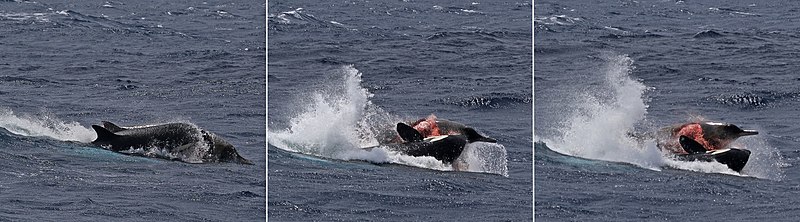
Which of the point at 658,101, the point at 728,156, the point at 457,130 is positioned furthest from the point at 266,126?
the point at 728,156

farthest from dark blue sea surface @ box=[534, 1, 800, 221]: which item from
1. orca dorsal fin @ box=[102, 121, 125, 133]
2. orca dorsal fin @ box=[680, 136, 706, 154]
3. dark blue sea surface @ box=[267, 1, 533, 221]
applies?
orca dorsal fin @ box=[102, 121, 125, 133]

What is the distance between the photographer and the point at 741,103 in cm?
1631

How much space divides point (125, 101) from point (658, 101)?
585 cm

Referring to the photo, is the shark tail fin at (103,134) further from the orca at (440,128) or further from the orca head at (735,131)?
the orca head at (735,131)

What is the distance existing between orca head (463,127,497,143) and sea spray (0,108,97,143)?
13.0 ft

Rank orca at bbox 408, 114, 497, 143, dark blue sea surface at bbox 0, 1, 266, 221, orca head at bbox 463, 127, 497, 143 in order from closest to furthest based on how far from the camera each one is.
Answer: dark blue sea surface at bbox 0, 1, 266, 221, orca head at bbox 463, 127, 497, 143, orca at bbox 408, 114, 497, 143

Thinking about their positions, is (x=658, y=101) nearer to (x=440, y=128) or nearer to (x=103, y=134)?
(x=440, y=128)

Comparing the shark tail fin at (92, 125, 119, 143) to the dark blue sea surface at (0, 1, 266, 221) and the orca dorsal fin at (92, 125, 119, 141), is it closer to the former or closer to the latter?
the orca dorsal fin at (92, 125, 119, 141)

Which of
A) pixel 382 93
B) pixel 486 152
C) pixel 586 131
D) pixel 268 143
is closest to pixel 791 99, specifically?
pixel 586 131

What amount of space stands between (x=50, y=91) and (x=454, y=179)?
188 inches

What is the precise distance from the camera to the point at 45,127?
16.4 metres

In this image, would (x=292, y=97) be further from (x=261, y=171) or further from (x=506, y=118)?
(x=506, y=118)

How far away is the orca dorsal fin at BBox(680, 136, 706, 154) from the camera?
15907 mm

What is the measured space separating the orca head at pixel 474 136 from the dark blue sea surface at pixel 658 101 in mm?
509
